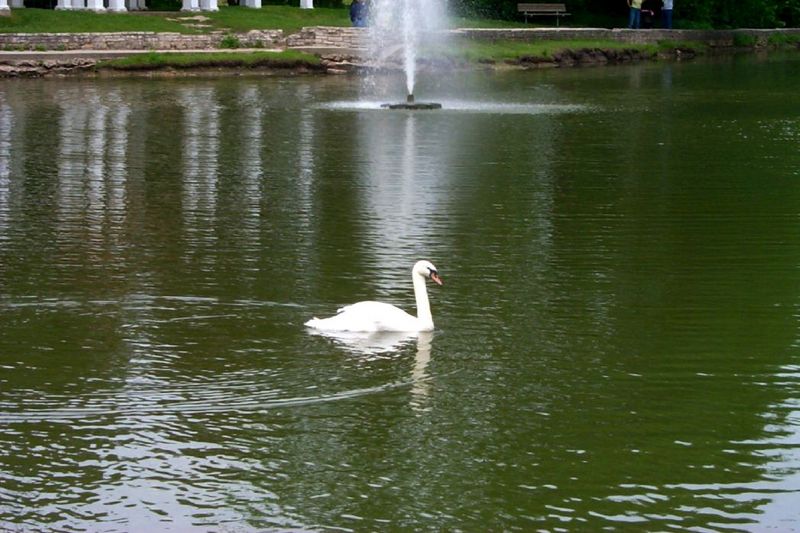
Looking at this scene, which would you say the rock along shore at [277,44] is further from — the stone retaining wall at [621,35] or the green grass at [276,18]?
the green grass at [276,18]

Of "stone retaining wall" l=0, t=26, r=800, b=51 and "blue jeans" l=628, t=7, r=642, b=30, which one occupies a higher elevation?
"blue jeans" l=628, t=7, r=642, b=30

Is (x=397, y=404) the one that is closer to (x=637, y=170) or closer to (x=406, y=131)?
(x=637, y=170)

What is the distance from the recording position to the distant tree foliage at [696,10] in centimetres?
6156

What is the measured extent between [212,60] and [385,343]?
3167 centimetres

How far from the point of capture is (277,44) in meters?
47.8

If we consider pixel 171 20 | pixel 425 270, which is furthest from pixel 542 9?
pixel 425 270

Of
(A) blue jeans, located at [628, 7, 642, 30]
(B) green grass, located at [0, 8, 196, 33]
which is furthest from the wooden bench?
(B) green grass, located at [0, 8, 196, 33]

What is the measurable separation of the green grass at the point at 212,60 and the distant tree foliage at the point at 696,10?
1742 centimetres

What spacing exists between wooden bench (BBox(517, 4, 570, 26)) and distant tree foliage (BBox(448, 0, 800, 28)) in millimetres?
1116

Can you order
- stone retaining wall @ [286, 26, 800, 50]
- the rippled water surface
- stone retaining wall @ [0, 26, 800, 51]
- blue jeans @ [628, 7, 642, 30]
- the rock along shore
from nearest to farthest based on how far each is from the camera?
the rippled water surface → the rock along shore → stone retaining wall @ [0, 26, 800, 51] → stone retaining wall @ [286, 26, 800, 50] → blue jeans @ [628, 7, 642, 30]

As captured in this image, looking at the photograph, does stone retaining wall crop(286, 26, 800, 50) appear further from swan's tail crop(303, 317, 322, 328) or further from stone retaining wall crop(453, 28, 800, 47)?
swan's tail crop(303, 317, 322, 328)

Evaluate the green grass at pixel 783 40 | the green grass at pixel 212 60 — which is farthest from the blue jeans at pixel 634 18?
the green grass at pixel 212 60

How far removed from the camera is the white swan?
13.4 m

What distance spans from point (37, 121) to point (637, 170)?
11.6 metres
